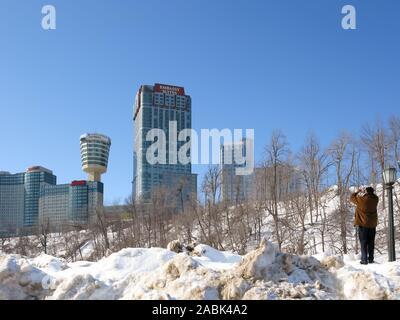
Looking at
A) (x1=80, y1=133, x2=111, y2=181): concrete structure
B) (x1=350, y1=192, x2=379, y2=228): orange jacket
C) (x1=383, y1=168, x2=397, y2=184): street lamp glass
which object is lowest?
(x1=350, y1=192, x2=379, y2=228): orange jacket

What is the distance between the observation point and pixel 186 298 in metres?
5.79

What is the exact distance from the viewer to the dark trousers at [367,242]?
316 inches

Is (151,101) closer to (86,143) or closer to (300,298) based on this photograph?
(86,143)

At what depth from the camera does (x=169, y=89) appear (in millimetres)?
122125

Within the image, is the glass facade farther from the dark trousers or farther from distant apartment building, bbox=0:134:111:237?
the dark trousers

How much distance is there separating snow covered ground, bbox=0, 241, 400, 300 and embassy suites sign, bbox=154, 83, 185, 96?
11445 cm

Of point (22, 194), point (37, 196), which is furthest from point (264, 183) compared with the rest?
point (22, 194)

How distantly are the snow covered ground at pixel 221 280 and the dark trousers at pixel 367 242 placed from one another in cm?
117

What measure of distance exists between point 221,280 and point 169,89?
118 meters

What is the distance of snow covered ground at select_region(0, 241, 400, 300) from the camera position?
583cm

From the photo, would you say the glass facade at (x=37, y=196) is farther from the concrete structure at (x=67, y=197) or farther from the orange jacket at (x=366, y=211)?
the orange jacket at (x=366, y=211)

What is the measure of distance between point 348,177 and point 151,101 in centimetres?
9079

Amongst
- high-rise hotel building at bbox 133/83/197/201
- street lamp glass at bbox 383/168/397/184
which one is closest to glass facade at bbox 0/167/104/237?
high-rise hotel building at bbox 133/83/197/201
